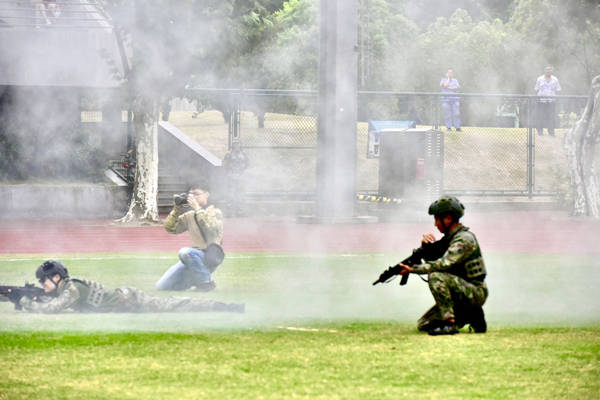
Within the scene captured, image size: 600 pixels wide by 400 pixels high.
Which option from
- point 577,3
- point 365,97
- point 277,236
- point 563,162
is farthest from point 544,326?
point 563,162

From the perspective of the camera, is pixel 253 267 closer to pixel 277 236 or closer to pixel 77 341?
pixel 277 236

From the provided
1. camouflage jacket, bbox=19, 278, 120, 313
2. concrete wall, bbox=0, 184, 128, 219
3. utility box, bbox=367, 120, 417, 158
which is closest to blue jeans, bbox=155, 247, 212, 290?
camouflage jacket, bbox=19, 278, 120, 313

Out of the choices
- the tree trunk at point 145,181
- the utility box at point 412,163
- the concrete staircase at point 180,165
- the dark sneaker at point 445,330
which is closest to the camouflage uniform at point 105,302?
the dark sneaker at point 445,330

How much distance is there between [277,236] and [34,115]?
3.66 m

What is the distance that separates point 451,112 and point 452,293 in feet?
32.3

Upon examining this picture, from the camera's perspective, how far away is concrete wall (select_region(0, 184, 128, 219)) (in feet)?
53.4

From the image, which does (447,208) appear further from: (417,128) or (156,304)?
(417,128)

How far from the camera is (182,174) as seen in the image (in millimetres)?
19812

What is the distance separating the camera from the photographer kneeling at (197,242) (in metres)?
7.93

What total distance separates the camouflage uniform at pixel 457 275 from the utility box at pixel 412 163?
11.0 m

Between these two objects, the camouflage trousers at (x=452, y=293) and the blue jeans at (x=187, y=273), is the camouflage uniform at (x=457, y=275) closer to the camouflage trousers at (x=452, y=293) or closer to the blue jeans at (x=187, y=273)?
the camouflage trousers at (x=452, y=293)

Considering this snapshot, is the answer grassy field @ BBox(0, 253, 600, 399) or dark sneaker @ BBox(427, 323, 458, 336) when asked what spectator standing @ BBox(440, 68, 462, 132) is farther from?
dark sneaker @ BBox(427, 323, 458, 336)

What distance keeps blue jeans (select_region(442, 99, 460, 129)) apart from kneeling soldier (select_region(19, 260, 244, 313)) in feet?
20.0

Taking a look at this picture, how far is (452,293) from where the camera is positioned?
5891mm
